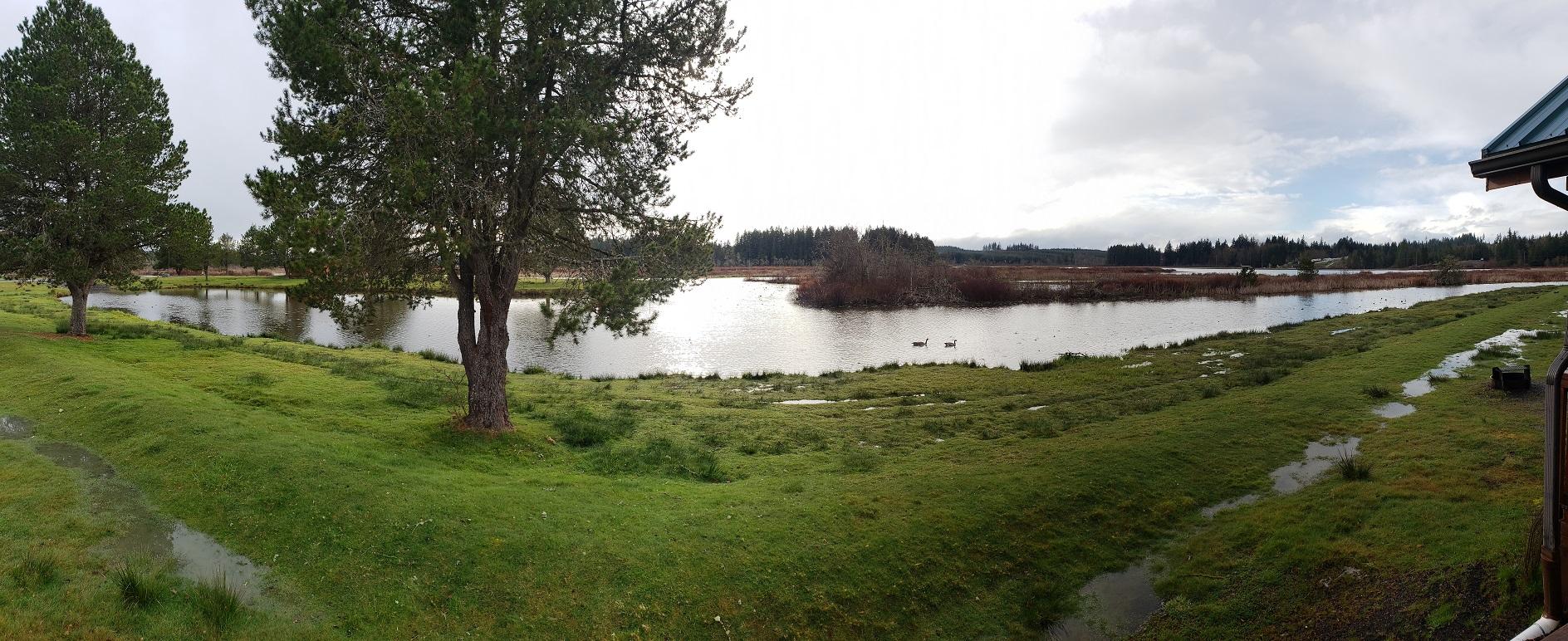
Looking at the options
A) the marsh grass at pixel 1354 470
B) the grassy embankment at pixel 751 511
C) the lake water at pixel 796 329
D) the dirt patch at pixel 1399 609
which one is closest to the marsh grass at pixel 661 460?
the grassy embankment at pixel 751 511

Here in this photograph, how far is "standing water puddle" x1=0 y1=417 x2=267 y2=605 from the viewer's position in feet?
22.9

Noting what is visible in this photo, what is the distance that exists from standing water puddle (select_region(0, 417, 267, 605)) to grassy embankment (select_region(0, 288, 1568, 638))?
228 mm

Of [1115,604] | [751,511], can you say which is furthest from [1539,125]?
[751,511]

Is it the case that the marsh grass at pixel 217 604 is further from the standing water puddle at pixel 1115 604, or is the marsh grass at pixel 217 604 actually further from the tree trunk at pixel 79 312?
the tree trunk at pixel 79 312

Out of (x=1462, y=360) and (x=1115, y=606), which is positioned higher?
(x=1462, y=360)

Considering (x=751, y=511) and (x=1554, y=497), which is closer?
(x=1554, y=497)

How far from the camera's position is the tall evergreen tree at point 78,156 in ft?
68.3

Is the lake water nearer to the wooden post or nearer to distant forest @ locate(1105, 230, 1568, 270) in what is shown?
the wooden post

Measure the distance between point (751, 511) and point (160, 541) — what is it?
22.9ft

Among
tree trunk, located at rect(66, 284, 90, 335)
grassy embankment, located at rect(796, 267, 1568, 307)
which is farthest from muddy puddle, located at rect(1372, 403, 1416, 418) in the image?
grassy embankment, located at rect(796, 267, 1568, 307)

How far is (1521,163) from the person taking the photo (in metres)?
5.13

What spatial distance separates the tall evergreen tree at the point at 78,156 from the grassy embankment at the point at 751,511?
299 inches

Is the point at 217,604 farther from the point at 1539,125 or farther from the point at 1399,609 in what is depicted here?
the point at 1539,125

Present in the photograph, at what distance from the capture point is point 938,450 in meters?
13.2
